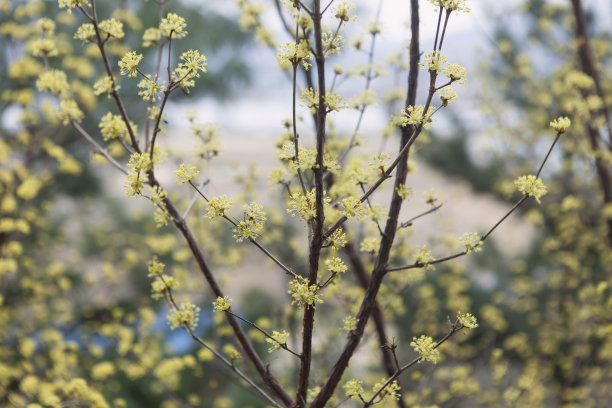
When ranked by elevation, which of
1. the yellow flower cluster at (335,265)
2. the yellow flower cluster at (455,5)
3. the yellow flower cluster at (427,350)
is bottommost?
the yellow flower cluster at (427,350)

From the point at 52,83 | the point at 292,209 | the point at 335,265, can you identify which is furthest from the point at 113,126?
the point at 335,265

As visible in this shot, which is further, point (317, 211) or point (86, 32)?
point (86, 32)

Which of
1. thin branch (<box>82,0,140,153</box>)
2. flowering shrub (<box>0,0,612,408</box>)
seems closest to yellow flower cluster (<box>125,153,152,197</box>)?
flowering shrub (<box>0,0,612,408</box>)

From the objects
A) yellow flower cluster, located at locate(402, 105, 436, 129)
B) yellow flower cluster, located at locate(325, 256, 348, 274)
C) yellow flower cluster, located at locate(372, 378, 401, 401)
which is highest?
yellow flower cluster, located at locate(402, 105, 436, 129)

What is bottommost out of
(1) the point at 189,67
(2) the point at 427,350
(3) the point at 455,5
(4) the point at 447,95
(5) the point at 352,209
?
(2) the point at 427,350

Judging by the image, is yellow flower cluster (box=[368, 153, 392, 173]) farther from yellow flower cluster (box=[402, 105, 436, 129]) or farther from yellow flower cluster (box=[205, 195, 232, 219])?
yellow flower cluster (box=[205, 195, 232, 219])

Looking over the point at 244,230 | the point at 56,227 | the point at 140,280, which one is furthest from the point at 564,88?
the point at 140,280

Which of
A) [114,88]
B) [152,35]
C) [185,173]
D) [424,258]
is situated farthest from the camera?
[152,35]

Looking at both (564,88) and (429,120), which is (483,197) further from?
(429,120)

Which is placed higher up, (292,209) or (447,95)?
(447,95)

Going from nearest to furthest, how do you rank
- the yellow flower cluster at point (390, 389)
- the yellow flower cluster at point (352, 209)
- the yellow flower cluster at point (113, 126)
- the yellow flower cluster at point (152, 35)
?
the yellow flower cluster at point (352, 209) → the yellow flower cluster at point (390, 389) → the yellow flower cluster at point (113, 126) → the yellow flower cluster at point (152, 35)

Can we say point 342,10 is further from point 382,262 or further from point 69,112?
point 69,112

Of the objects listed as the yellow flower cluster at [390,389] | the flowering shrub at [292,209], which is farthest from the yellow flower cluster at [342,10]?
the yellow flower cluster at [390,389]

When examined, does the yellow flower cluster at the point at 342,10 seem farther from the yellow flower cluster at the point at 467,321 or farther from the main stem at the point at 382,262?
the yellow flower cluster at the point at 467,321
